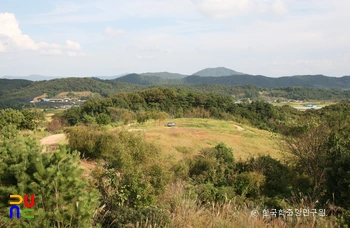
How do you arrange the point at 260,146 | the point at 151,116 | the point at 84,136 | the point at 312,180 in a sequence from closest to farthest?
1. the point at 312,180
2. the point at 84,136
3. the point at 260,146
4. the point at 151,116

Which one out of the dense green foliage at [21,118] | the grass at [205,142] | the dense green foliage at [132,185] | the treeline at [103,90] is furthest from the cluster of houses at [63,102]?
the dense green foliage at [132,185]

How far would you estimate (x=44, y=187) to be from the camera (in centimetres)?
367

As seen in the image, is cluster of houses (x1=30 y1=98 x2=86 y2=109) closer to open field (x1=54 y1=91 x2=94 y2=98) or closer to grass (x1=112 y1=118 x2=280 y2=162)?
open field (x1=54 y1=91 x2=94 y2=98)

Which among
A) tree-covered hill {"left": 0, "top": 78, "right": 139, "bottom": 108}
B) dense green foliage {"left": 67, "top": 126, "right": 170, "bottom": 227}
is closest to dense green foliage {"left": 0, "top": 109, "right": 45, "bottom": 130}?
dense green foliage {"left": 67, "top": 126, "right": 170, "bottom": 227}

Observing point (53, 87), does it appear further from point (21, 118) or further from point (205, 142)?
point (205, 142)

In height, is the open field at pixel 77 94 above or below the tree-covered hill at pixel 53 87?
below

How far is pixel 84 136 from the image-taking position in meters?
16.8

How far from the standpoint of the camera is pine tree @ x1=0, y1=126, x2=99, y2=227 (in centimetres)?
354

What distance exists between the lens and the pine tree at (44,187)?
11.6ft

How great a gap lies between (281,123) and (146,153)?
26.3 ft

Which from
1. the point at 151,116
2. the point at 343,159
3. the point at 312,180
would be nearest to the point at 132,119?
the point at 151,116

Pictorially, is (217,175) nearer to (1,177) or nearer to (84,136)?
(84,136)

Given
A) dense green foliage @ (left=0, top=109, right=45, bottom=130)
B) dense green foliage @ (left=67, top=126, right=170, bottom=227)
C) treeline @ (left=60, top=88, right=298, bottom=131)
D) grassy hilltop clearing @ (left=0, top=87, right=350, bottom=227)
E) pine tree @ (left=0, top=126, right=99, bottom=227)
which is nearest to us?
pine tree @ (left=0, top=126, right=99, bottom=227)

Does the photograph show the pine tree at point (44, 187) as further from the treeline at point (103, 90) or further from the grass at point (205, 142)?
the treeline at point (103, 90)
